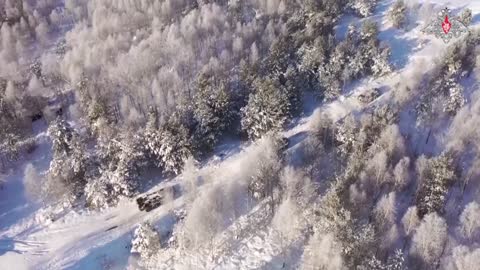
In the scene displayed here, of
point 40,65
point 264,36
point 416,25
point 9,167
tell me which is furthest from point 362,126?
point 40,65

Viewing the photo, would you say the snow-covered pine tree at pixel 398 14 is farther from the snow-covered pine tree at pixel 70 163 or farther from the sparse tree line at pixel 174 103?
the snow-covered pine tree at pixel 70 163

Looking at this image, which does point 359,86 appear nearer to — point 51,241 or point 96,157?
point 96,157

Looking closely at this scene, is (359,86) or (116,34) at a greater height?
(116,34)

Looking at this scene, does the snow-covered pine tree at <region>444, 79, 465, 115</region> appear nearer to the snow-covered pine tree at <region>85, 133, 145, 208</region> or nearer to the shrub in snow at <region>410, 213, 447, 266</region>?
the shrub in snow at <region>410, 213, 447, 266</region>

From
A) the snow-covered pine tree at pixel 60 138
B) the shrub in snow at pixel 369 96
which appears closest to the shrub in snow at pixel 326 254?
the shrub in snow at pixel 369 96

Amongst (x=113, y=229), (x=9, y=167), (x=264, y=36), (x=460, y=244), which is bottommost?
(x=460, y=244)
